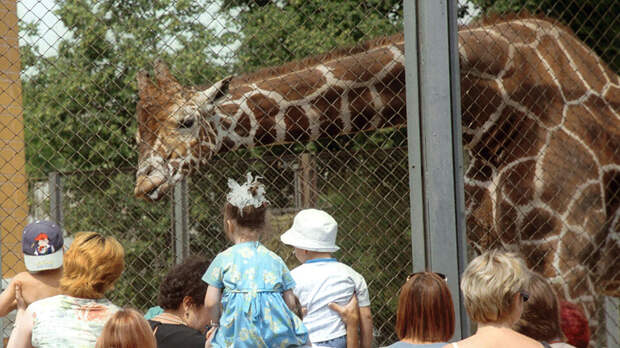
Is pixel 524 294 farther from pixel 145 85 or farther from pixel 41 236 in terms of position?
pixel 145 85

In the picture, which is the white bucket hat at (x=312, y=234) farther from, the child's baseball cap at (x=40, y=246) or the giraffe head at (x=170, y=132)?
the giraffe head at (x=170, y=132)

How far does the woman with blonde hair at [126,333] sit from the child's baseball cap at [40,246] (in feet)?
2.53

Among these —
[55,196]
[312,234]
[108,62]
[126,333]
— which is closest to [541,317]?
[312,234]

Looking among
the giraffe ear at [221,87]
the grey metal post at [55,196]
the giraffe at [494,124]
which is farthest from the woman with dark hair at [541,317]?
the grey metal post at [55,196]

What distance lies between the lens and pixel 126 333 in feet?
7.83

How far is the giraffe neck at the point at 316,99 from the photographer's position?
5305 millimetres

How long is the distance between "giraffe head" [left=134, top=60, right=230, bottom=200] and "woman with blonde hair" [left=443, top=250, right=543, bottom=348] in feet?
9.62

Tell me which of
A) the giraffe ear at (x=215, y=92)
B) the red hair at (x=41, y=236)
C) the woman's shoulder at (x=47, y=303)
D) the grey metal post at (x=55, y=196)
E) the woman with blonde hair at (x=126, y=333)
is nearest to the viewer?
the woman with blonde hair at (x=126, y=333)

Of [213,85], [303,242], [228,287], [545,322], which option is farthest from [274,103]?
[545,322]

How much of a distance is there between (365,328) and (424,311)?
3.17 feet

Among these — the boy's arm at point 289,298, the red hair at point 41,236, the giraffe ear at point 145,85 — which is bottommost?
the boy's arm at point 289,298

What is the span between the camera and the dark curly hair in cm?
326

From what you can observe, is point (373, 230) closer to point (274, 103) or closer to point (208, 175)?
point (208, 175)

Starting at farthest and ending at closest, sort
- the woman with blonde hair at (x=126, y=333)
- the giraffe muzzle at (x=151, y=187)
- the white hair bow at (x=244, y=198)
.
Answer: the giraffe muzzle at (x=151, y=187) < the white hair bow at (x=244, y=198) < the woman with blonde hair at (x=126, y=333)
